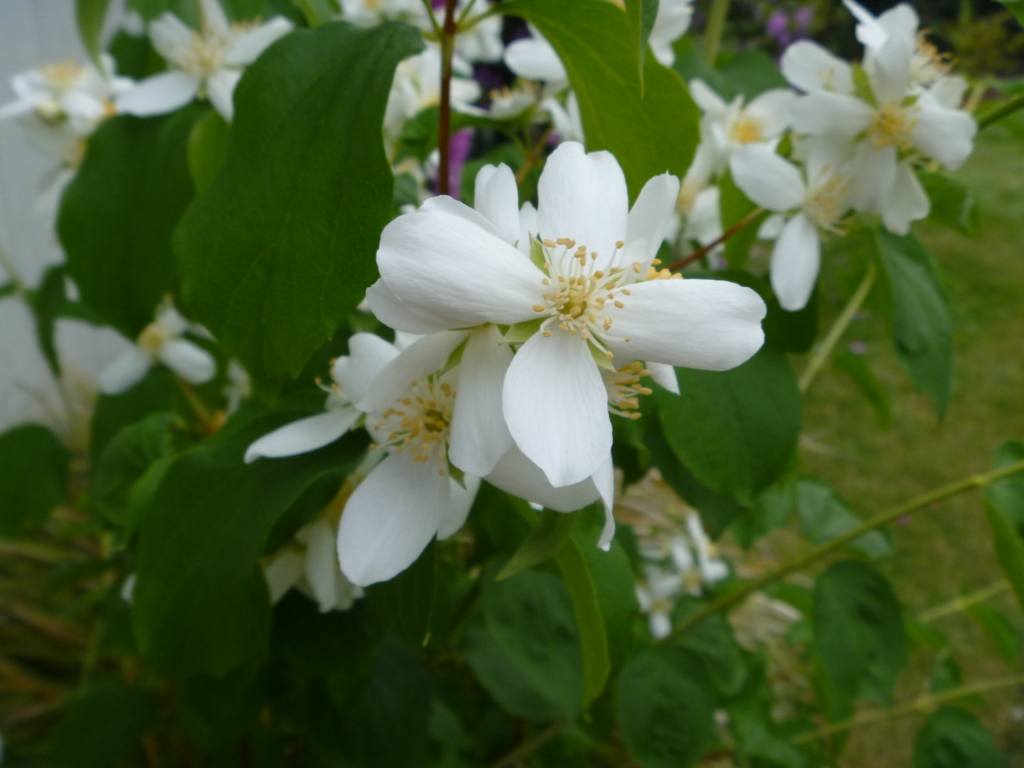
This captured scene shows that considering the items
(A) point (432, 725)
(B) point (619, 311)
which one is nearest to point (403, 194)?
(B) point (619, 311)

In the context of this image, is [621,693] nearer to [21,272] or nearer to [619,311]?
[619,311]

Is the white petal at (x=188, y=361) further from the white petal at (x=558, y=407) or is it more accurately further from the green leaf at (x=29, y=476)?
the white petal at (x=558, y=407)

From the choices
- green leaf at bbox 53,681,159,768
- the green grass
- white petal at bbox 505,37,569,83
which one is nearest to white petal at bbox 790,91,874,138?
white petal at bbox 505,37,569,83

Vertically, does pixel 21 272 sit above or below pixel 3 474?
below

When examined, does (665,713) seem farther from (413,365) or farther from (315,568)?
(413,365)

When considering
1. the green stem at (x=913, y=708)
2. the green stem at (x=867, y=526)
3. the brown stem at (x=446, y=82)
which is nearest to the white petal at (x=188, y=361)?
the brown stem at (x=446, y=82)

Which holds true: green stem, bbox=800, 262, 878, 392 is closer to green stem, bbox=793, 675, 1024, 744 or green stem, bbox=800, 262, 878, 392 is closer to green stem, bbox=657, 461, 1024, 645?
green stem, bbox=657, 461, 1024, 645

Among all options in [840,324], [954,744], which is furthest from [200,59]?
[954,744]
